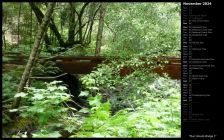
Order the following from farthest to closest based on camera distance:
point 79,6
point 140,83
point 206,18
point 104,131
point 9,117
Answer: point 79,6 → point 140,83 → point 9,117 → point 104,131 → point 206,18

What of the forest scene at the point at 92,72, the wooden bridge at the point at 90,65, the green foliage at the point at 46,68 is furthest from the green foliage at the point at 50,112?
the wooden bridge at the point at 90,65

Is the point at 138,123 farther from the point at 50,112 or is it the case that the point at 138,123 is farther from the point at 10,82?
the point at 10,82

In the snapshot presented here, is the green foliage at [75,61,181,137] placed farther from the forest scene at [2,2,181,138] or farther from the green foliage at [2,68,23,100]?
the green foliage at [2,68,23,100]

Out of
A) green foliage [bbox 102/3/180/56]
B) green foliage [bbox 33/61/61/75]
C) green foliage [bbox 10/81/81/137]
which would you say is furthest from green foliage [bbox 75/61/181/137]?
green foliage [bbox 33/61/61/75]

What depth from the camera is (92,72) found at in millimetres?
8070

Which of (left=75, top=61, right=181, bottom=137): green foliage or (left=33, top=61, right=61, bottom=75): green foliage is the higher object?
(left=33, top=61, right=61, bottom=75): green foliage

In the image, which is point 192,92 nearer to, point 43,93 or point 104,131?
point 104,131

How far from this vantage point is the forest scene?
5.33 m

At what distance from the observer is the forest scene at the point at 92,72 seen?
5.33m

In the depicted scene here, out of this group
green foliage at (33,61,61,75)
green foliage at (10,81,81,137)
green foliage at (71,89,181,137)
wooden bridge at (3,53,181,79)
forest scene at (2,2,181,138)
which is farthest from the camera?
wooden bridge at (3,53,181,79)

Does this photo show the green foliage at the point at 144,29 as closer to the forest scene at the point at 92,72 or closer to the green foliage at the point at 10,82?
the forest scene at the point at 92,72

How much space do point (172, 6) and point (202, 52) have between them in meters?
5.20

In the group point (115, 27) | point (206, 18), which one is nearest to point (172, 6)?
point (115, 27)

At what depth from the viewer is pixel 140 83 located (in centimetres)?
828
